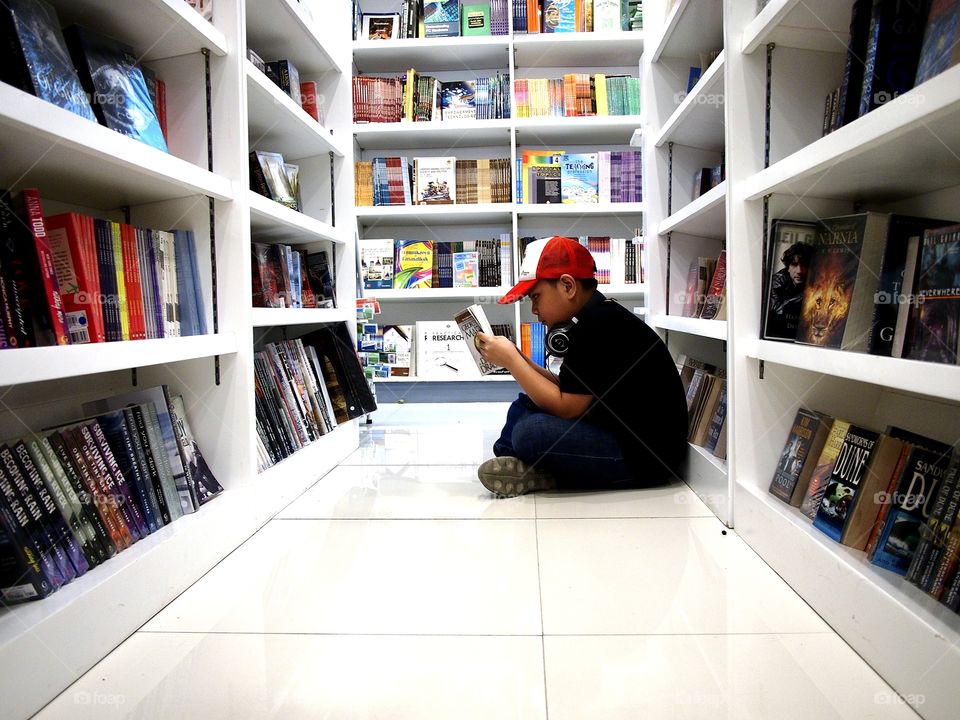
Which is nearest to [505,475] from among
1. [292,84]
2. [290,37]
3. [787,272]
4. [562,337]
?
[562,337]

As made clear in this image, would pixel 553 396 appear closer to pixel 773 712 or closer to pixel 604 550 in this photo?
pixel 604 550

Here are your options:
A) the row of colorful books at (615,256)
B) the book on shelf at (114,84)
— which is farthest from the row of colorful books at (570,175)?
the book on shelf at (114,84)

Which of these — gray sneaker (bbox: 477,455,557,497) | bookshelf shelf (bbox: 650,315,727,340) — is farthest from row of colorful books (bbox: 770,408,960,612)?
gray sneaker (bbox: 477,455,557,497)

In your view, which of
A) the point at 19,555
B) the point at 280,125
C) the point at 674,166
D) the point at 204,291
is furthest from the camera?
the point at 674,166

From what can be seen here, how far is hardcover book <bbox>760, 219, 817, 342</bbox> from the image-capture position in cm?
140

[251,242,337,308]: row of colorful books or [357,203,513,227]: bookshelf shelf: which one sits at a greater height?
[357,203,513,227]: bookshelf shelf

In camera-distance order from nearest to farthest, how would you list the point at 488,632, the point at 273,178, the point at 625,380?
the point at 488,632 < the point at 625,380 < the point at 273,178

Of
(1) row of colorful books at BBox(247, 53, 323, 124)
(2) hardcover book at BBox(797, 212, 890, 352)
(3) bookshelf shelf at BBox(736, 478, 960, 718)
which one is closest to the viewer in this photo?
(3) bookshelf shelf at BBox(736, 478, 960, 718)

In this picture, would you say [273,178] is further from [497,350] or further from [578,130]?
[578,130]

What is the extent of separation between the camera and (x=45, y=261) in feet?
3.36

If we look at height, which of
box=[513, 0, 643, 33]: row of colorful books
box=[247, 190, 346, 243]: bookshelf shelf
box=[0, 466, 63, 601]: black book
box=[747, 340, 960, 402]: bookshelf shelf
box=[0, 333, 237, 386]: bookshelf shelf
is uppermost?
box=[513, 0, 643, 33]: row of colorful books

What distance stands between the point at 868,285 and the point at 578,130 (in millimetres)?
2586

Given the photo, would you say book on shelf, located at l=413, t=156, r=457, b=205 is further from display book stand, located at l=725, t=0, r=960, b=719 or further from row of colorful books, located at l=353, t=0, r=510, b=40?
display book stand, located at l=725, t=0, r=960, b=719

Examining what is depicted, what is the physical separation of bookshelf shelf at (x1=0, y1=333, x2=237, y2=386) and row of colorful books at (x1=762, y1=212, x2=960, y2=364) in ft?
4.31
